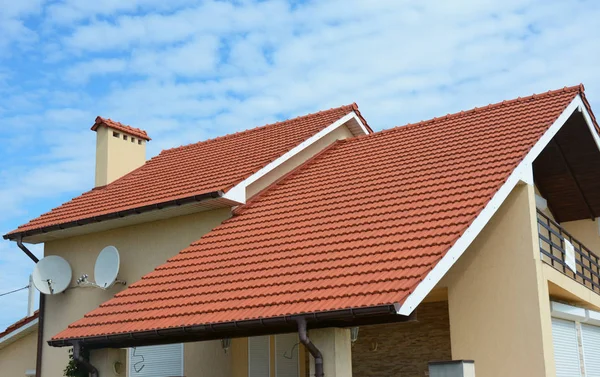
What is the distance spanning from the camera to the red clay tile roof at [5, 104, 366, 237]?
16219 millimetres

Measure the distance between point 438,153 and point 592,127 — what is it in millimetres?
3466

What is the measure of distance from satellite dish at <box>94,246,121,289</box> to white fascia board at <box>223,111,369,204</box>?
278 cm

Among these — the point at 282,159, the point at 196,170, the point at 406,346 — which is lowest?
the point at 406,346

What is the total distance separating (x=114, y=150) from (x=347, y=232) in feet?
30.9

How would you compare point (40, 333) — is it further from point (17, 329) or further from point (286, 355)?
point (286, 355)

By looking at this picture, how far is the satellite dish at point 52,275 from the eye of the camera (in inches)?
672

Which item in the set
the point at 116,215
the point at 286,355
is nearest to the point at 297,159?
the point at 116,215

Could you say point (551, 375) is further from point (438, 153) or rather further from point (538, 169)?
point (538, 169)

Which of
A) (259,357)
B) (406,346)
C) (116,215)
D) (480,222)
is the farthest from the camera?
(116,215)

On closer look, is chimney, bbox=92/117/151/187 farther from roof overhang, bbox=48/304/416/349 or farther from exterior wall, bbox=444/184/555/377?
exterior wall, bbox=444/184/555/377

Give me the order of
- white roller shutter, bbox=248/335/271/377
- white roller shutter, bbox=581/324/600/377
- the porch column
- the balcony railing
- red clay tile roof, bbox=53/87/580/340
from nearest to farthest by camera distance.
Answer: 1. the porch column
2. red clay tile roof, bbox=53/87/580/340
3. the balcony railing
4. white roller shutter, bbox=248/335/271/377
5. white roller shutter, bbox=581/324/600/377

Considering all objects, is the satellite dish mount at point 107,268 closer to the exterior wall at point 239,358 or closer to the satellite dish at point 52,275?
the satellite dish at point 52,275

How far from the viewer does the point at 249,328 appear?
36.7 feet

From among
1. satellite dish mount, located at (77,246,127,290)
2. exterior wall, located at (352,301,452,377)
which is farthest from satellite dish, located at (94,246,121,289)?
exterior wall, located at (352,301,452,377)
